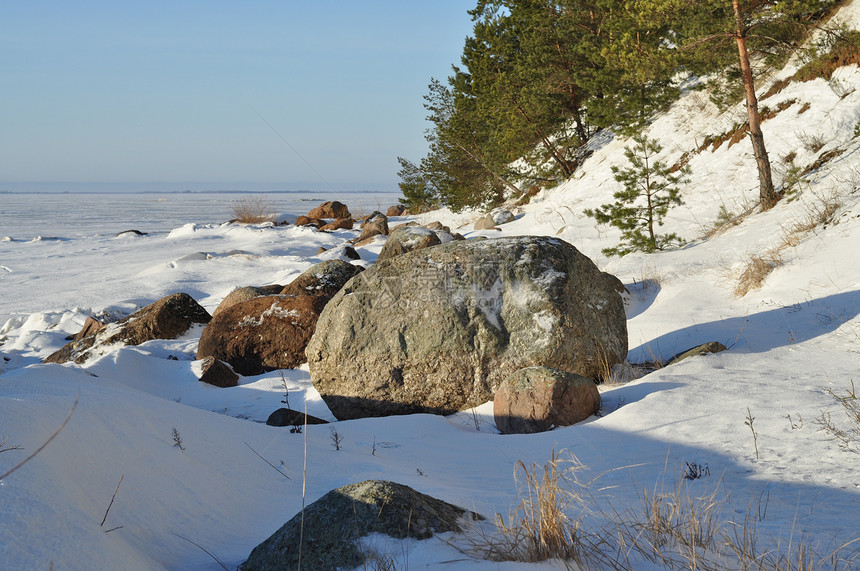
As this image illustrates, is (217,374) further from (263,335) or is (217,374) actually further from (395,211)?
(395,211)

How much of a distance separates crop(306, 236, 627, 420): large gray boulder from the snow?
0.17m

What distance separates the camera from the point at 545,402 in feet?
14.5

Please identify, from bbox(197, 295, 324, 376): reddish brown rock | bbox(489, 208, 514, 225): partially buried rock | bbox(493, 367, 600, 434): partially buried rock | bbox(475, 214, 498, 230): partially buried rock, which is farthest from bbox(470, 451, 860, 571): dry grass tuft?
bbox(489, 208, 514, 225): partially buried rock

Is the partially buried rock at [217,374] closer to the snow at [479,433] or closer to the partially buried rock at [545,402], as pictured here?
the snow at [479,433]

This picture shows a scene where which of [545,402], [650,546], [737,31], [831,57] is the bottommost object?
[545,402]

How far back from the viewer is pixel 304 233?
21406 mm

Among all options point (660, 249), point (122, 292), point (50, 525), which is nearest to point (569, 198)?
point (660, 249)

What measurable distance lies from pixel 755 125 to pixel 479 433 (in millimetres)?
Answer: 7863

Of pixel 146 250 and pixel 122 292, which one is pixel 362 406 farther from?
pixel 146 250

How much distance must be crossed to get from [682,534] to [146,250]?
19.1 m

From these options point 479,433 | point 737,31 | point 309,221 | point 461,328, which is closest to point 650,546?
point 479,433

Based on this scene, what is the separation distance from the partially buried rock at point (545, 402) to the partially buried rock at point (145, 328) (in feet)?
18.9

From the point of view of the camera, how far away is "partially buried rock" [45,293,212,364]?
8.01 metres

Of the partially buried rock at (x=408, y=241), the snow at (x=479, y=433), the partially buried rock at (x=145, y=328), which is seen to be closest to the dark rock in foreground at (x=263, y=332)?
the snow at (x=479, y=433)
